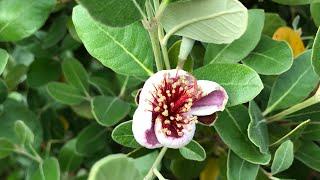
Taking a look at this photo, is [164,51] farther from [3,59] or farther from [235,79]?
[3,59]

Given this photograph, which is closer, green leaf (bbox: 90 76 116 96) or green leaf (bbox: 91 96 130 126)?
green leaf (bbox: 91 96 130 126)

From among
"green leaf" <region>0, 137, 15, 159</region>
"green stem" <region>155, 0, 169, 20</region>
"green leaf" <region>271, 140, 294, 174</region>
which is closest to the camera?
"green stem" <region>155, 0, 169, 20</region>

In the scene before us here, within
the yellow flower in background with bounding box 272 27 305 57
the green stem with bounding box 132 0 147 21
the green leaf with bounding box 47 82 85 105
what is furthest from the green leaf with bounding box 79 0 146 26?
the green leaf with bounding box 47 82 85 105

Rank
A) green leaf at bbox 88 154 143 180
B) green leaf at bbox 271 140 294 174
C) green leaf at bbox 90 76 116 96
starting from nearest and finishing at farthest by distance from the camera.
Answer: green leaf at bbox 88 154 143 180 → green leaf at bbox 271 140 294 174 → green leaf at bbox 90 76 116 96

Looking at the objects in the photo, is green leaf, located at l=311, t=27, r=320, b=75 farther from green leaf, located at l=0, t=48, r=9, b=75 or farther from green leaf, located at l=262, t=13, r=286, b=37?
green leaf, located at l=0, t=48, r=9, b=75

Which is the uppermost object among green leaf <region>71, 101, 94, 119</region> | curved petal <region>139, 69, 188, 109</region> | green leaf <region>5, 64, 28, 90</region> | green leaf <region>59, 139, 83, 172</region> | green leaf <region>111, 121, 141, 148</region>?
curved petal <region>139, 69, 188, 109</region>

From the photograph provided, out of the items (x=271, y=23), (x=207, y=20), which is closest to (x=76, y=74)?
(x=271, y=23)

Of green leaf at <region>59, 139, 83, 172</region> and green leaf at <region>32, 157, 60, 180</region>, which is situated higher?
green leaf at <region>32, 157, 60, 180</region>

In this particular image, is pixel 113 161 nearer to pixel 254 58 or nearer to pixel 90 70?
pixel 254 58
